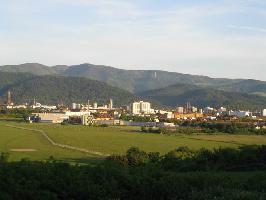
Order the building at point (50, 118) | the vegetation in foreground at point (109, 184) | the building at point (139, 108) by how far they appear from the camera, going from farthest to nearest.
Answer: the building at point (139, 108), the building at point (50, 118), the vegetation in foreground at point (109, 184)

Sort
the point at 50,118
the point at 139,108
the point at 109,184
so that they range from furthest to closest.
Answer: the point at 139,108
the point at 50,118
the point at 109,184

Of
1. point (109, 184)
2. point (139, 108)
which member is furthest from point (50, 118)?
point (109, 184)

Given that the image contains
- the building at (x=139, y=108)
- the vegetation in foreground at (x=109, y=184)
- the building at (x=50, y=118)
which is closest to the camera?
the vegetation in foreground at (x=109, y=184)

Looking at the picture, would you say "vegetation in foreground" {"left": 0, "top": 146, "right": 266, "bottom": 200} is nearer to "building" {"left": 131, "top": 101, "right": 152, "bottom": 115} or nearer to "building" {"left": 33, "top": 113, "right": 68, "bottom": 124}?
"building" {"left": 33, "top": 113, "right": 68, "bottom": 124}

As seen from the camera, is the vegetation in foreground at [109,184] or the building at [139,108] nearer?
the vegetation in foreground at [109,184]

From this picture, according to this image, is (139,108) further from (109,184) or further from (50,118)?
(109,184)

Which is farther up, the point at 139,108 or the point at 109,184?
the point at 139,108

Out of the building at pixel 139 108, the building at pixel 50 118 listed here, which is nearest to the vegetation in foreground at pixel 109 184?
the building at pixel 50 118

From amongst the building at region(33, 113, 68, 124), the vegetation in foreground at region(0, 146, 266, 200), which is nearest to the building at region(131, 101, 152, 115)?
the building at region(33, 113, 68, 124)

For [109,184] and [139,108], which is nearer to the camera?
[109,184]

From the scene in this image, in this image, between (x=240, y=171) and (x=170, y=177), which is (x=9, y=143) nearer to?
(x=240, y=171)

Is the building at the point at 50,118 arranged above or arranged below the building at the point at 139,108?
below

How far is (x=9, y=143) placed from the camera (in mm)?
44062

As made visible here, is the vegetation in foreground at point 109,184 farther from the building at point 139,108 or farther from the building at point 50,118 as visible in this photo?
the building at point 139,108
